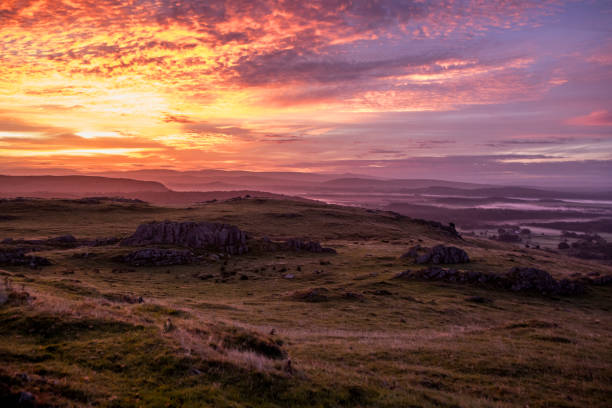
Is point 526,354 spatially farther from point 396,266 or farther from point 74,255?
point 74,255

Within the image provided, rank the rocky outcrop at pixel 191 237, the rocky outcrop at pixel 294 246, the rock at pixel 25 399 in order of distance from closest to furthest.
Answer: the rock at pixel 25 399 → the rocky outcrop at pixel 191 237 → the rocky outcrop at pixel 294 246

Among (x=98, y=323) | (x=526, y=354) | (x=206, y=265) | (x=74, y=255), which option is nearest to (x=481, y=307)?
(x=526, y=354)

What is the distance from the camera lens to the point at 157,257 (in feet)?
195

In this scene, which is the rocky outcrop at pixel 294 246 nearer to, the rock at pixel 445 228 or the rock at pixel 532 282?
the rock at pixel 532 282

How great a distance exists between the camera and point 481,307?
4103cm

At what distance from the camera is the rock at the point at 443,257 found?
6279 cm

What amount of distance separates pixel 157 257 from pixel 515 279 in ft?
190

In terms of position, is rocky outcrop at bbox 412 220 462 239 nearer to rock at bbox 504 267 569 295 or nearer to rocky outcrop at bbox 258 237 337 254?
rocky outcrop at bbox 258 237 337 254

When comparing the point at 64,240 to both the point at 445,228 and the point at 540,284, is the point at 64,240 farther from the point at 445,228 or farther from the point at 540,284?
the point at 445,228

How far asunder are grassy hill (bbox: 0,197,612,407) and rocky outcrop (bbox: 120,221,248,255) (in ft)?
52.8

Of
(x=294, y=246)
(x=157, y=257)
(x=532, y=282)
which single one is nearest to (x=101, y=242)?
(x=157, y=257)

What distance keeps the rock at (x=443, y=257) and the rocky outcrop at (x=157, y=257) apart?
42.2m

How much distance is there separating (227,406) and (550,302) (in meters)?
49.7

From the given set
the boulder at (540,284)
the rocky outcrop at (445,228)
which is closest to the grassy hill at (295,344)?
the boulder at (540,284)
